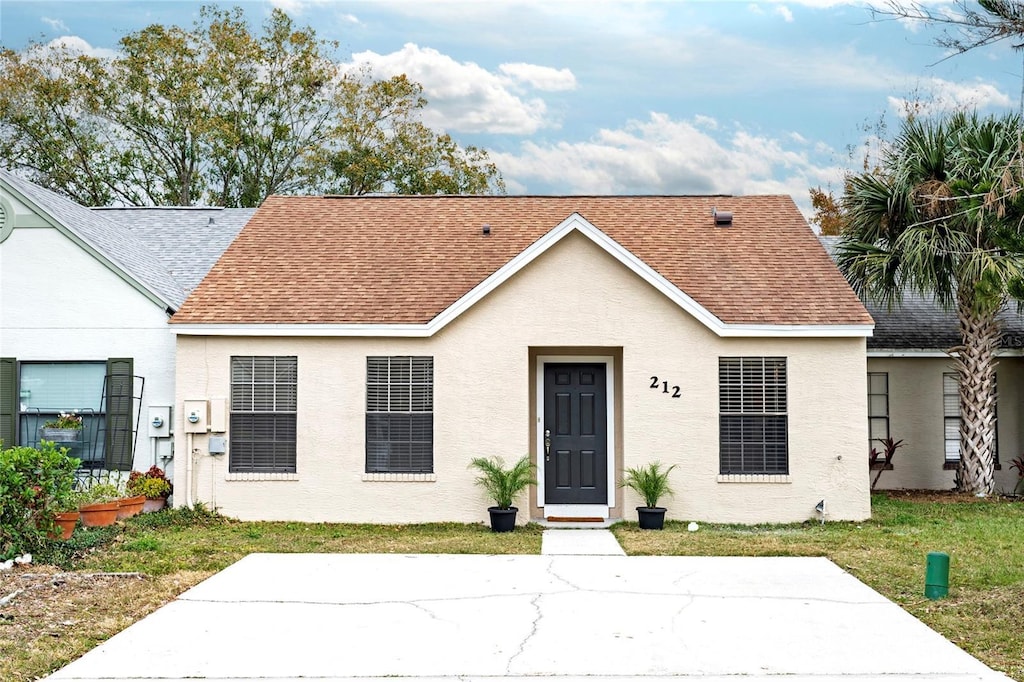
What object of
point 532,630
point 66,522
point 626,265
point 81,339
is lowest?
point 532,630

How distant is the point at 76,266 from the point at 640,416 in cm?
922

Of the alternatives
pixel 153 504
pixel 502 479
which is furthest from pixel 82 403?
pixel 502 479

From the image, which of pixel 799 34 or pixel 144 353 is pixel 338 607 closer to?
pixel 144 353

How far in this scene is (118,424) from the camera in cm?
1538

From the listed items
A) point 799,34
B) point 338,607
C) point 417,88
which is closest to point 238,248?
point 338,607

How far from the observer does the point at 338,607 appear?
870 cm

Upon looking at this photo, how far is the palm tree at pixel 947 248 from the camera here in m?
15.9

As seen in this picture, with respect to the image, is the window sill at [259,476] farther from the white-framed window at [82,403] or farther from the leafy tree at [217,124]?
the leafy tree at [217,124]

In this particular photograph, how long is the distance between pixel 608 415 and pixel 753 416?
2.13m

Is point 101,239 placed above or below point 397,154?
below

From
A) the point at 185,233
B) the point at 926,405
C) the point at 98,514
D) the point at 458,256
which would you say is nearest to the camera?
the point at 98,514

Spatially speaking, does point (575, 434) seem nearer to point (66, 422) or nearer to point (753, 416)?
point (753, 416)

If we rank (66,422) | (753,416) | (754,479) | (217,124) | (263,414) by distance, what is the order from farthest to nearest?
(217,124) → (66,422) → (263,414) → (753,416) → (754,479)

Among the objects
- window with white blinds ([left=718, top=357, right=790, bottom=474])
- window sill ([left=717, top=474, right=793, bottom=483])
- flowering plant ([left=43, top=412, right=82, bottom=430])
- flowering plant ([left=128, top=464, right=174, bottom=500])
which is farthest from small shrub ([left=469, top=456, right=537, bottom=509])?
flowering plant ([left=43, top=412, right=82, bottom=430])
